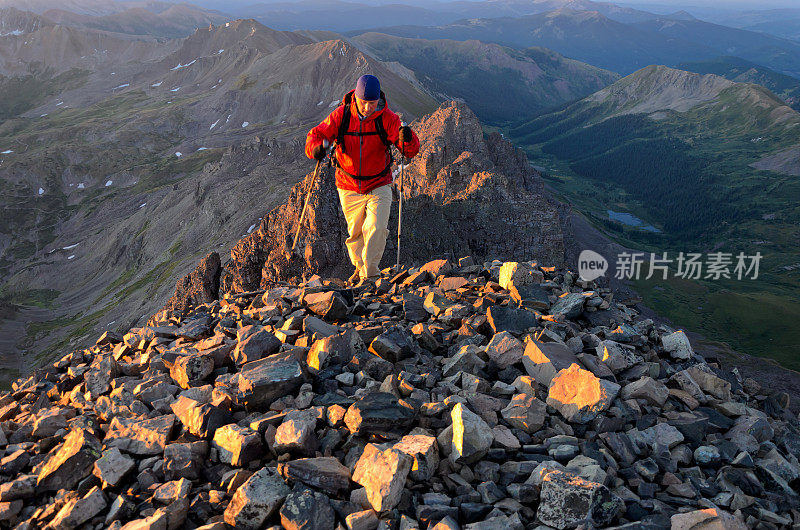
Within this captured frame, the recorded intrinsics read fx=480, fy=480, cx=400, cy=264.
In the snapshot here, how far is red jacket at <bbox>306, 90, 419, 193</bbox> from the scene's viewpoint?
14.6 meters

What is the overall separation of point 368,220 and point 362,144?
2656 millimetres

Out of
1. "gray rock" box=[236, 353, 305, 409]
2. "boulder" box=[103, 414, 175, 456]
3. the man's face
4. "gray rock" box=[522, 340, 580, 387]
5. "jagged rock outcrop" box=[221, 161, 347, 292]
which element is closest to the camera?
"boulder" box=[103, 414, 175, 456]

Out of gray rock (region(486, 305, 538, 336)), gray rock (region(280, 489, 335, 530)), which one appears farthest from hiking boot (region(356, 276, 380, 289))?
gray rock (region(280, 489, 335, 530))

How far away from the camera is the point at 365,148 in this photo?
14.9m

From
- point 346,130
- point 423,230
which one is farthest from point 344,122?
point 423,230

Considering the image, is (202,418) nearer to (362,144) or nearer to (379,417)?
(379,417)

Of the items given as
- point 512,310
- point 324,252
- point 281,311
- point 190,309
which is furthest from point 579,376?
point 324,252

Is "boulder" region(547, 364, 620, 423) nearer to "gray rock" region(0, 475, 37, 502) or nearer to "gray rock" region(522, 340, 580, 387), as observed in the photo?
"gray rock" region(522, 340, 580, 387)

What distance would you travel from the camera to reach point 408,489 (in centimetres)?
718

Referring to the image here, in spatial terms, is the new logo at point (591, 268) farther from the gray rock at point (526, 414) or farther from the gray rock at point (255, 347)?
the gray rock at point (255, 347)

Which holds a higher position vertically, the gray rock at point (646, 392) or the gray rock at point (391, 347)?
the gray rock at point (391, 347)

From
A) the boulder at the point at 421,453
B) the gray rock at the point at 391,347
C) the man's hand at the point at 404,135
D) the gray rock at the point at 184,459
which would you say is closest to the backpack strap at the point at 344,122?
the man's hand at the point at 404,135

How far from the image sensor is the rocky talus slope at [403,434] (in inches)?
272

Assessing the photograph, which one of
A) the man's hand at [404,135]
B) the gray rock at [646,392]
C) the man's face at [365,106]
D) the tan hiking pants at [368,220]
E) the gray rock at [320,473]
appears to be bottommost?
the gray rock at [646,392]
